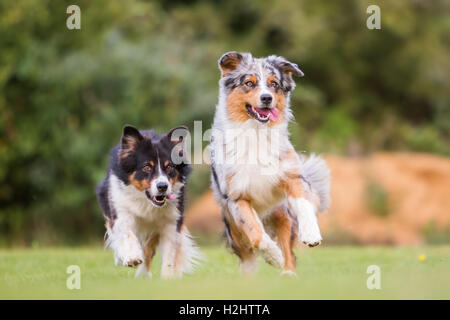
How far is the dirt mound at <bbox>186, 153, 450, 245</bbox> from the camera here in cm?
1445

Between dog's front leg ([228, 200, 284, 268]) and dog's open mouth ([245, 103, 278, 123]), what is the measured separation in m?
0.86

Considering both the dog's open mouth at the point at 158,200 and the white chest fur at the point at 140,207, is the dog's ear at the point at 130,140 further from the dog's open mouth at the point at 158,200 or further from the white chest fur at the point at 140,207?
the dog's open mouth at the point at 158,200

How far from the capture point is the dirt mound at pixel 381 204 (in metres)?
14.4

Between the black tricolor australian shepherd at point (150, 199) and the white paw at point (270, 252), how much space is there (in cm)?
111

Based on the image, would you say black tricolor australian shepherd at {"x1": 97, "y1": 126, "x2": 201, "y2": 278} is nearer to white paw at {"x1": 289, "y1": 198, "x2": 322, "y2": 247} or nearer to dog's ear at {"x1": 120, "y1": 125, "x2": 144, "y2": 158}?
dog's ear at {"x1": 120, "y1": 125, "x2": 144, "y2": 158}

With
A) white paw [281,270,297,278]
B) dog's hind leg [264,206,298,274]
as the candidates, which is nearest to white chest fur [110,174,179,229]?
dog's hind leg [264,206,298,274]

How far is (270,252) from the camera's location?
20.4 feet

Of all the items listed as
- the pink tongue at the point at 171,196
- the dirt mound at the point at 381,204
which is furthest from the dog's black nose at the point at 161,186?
the dirt mound at the point at 381,204

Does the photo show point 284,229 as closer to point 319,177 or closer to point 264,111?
point 319,177

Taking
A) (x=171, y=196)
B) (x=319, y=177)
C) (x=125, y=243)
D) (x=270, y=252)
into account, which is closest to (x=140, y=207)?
(x=171, y=196)

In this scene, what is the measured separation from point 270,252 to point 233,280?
0.49 metres

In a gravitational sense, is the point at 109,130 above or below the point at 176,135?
above

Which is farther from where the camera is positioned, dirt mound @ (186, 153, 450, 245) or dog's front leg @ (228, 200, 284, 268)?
dirt mound @ (186, 153, 450, 245)

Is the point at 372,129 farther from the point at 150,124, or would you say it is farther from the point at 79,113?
the point at 79,113
